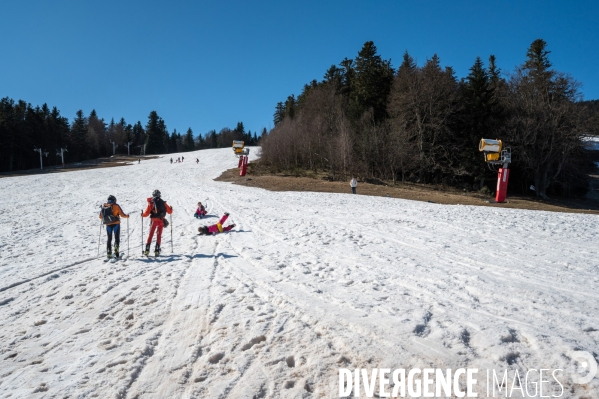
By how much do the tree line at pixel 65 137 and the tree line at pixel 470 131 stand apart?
209 feet

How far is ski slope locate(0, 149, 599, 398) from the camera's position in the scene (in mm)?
4047

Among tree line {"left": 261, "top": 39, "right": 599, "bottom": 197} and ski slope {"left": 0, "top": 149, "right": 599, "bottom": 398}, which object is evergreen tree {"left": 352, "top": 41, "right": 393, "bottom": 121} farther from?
ski slope {"left": 0, "top": 149, "right": 599, "bottom": 398}

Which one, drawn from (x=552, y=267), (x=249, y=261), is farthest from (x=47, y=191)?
(x=552, y=267)

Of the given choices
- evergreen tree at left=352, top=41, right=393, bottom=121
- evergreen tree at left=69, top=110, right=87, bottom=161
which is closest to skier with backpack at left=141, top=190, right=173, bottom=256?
evergreen tree at left=352, top=41, right=393, bottom=121

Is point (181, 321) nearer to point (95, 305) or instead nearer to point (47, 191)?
point (95, 305)

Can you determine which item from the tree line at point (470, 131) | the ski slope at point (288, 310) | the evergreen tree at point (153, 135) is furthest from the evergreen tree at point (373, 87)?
the evergreen tree at point (153, 135)

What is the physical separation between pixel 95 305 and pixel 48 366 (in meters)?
2.14

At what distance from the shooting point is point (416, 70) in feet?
124

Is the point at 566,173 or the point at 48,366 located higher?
the point at 566,173

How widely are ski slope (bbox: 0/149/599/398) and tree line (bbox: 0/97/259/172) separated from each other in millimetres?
72884

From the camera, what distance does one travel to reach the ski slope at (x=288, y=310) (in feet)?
13.3

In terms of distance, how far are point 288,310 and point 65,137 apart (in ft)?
325

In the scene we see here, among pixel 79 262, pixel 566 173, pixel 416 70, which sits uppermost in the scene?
pixel 416 70

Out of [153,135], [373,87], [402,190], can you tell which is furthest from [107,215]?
[153,135]
